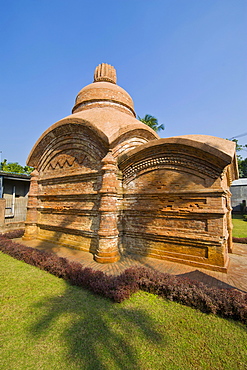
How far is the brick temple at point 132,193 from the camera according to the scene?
5285 mm

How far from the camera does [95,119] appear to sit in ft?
24.0

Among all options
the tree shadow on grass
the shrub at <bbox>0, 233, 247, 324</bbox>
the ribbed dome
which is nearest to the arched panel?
the shrub at <bbox>0, 233, 247, 324</bbox>

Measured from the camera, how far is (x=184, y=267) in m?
5.34

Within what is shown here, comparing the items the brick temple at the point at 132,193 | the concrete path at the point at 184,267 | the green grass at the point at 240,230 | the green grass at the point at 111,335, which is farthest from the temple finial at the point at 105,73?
Answer: the green grass at the point at 240,230

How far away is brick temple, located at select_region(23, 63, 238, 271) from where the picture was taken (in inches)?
208

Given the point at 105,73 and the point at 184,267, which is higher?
the point at 105,73

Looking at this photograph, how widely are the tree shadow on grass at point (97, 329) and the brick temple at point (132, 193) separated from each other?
2.30 metres

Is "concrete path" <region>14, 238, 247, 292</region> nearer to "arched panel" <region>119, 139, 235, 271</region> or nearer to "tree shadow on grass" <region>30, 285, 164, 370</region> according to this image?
"arched panel" <region>119, 139, 235, 271</region>

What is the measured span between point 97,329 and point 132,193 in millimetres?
4427

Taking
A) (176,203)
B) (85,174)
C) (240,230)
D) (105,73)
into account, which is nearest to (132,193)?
(176,203)

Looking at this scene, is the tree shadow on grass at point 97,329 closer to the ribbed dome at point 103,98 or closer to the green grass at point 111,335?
the green grass at point 111,335

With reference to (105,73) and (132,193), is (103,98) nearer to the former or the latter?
(105,73)

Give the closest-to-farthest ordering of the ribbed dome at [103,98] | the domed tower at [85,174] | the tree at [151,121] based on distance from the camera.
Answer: the domed tower at [85,174], the ribbed dome at [103,98], the tree at [151,121]

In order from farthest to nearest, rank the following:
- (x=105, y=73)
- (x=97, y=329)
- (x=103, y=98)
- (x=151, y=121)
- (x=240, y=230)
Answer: (x=151, y=121) → (x=240, y=230) → (x=105, y=73) → (x=103, y=98) → (x=97, y=329)
